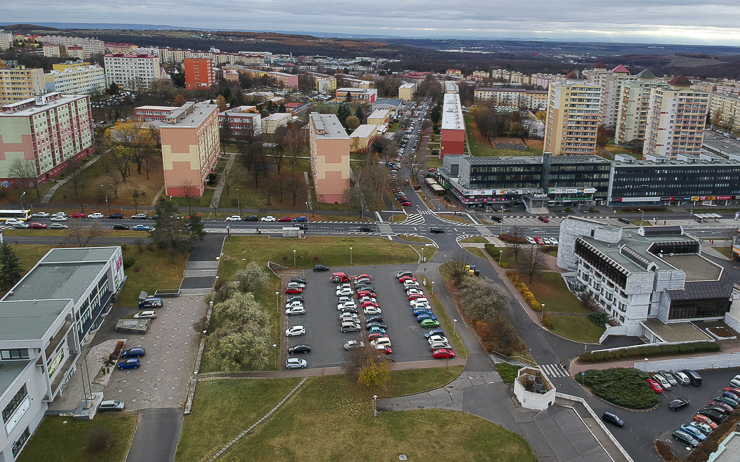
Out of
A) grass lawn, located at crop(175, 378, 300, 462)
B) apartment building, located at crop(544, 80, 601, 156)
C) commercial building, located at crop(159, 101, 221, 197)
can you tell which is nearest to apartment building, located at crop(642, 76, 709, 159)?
apartment building, located at crop(544, 80, 601, 156)

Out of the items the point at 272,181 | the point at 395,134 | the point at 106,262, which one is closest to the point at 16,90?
the point at 272,181

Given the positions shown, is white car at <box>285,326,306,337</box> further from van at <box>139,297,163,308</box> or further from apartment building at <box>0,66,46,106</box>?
apartment building at <box>0,66,46,106</box>

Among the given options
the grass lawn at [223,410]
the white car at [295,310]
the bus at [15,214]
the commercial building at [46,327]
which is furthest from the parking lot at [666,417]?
the bus at [15,214]

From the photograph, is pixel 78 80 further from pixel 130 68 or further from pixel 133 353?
pixel 133 353

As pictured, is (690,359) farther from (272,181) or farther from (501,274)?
(272,181)

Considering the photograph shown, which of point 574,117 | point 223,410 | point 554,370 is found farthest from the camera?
point 574,117

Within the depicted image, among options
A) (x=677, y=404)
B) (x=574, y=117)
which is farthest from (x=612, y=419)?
(x=574, y=117)

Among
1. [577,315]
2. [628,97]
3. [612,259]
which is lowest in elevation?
[577,315]
